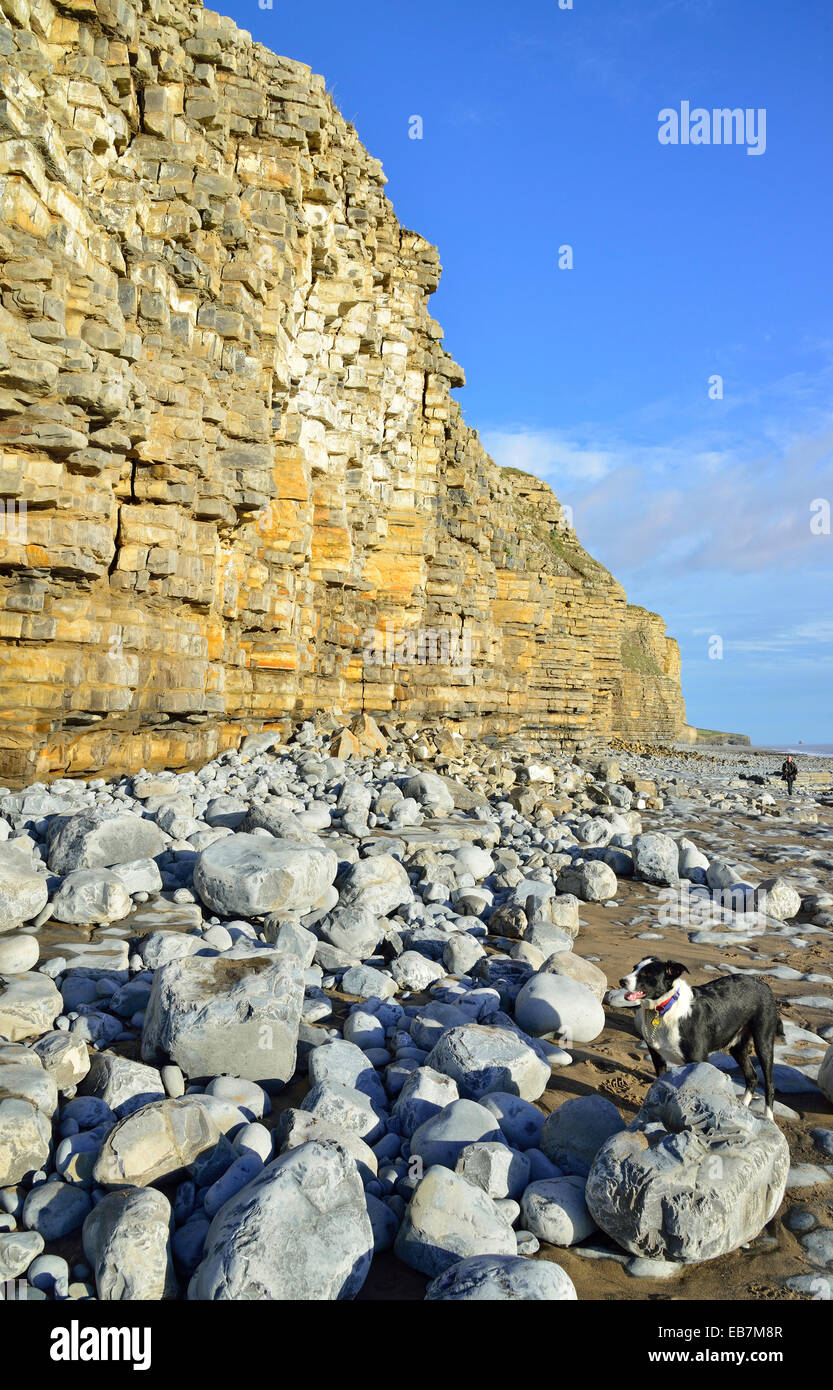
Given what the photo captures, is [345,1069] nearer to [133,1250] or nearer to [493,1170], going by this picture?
[493,1170]

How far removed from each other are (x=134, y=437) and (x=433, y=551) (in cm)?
988

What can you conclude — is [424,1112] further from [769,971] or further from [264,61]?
[264,61]

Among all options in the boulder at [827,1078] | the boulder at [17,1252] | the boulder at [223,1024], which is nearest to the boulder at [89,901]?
the boulder at [223,1024]

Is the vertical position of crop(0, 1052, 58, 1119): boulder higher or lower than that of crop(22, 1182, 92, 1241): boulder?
higher

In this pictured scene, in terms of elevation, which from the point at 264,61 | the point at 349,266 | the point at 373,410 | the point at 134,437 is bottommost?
the point at 134,437

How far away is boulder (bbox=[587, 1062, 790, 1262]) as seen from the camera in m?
2.19

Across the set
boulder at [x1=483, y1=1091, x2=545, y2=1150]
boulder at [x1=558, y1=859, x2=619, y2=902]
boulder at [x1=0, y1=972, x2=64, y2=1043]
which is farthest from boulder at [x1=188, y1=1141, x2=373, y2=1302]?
boulder at [x1=558, y1=859, x2=619, y2=902]

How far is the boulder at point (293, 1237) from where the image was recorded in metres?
1.87

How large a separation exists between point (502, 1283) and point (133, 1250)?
0.88 m

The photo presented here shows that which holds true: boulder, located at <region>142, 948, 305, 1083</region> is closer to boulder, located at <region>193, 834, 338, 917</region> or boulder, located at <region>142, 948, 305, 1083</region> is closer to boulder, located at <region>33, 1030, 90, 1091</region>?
boulder, located at <region>33, 1030, 90, 1091</region>

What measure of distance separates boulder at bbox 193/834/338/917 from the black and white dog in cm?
206

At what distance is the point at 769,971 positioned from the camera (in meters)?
4.94

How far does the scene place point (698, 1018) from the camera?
3199mm

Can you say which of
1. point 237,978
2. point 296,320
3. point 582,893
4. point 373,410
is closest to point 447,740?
point 373,410
